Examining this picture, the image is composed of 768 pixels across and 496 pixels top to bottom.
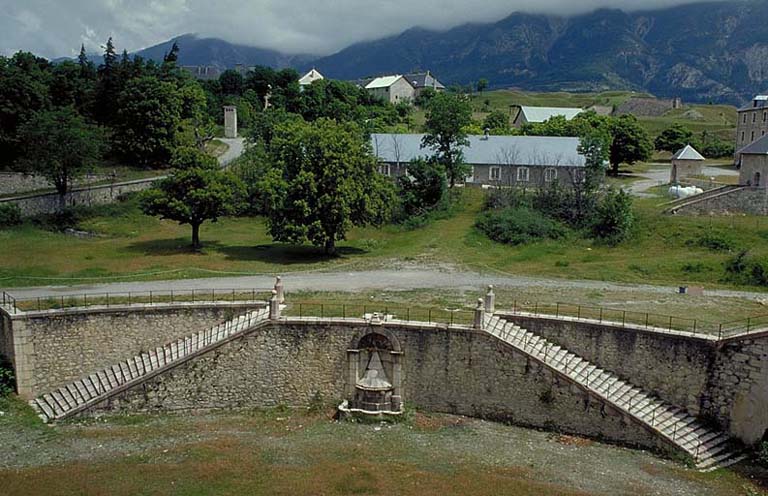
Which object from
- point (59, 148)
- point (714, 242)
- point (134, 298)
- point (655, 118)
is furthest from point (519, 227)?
point (655, 118)

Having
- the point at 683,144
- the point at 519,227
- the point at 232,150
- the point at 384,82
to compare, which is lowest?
the point at 519,227

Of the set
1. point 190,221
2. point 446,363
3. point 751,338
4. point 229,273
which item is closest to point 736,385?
point 751,338

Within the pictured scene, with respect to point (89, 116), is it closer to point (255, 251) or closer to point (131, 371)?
point (255, 251)

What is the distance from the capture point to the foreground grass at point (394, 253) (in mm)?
39938

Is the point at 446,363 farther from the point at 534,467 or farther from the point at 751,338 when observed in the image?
the point at 751,338

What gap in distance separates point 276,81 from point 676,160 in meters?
65.0

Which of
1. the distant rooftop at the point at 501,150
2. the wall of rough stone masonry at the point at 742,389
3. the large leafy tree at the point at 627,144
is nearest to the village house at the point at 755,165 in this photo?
the distant rooftop at the point at 501,150

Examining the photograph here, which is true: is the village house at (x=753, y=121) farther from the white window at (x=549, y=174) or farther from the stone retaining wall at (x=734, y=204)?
the stone retaining wall at (x=734, y=204)

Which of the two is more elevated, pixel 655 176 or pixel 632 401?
pixel 655 176

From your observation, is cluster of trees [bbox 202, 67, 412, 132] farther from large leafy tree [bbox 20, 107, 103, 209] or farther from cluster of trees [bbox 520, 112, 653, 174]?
large leafy tree [bbox 20, 107, 103, 209]

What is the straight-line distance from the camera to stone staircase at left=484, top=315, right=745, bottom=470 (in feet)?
82.1

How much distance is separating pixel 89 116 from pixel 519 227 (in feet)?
160

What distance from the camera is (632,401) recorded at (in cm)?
2711

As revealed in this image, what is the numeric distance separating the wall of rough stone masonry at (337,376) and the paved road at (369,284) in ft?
20.8
